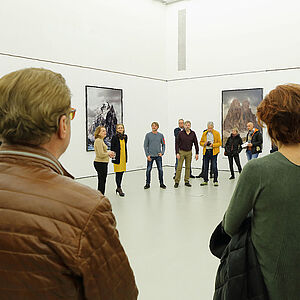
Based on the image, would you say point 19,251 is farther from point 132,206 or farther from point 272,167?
point 132,206

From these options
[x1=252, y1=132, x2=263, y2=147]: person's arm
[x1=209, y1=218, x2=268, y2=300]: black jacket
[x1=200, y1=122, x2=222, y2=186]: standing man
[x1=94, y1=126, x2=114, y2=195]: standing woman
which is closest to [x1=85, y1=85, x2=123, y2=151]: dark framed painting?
[x1=200, y1=122, x2=222, y2=186]: standing man

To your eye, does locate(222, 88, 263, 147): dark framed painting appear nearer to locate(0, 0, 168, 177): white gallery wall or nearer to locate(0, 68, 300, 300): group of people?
locate(0, 0, 168, 177): white gallery wall

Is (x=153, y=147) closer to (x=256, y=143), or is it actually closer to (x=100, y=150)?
(x=100, y=150)

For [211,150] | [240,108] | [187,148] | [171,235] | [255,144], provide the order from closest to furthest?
[171,235], [187,148], [211,150], [255,144], [240,108]

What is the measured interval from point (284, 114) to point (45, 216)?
1397 millimetres

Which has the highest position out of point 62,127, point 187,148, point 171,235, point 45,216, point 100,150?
point 62,127

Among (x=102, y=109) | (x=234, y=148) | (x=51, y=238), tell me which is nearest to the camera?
(x=51, y=238)

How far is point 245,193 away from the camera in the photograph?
1.97 m

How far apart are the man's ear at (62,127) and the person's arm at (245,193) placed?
1.03 m

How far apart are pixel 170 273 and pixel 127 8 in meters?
12.6

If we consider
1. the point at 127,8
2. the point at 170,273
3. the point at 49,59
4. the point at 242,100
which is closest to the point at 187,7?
the point at 127,8

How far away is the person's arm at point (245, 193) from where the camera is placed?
76.9 inches

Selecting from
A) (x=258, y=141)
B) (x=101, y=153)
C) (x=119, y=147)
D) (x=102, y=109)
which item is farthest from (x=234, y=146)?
(x=101, y=153)

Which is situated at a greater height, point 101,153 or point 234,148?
point 101,153
